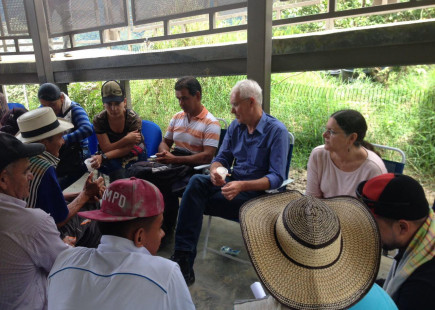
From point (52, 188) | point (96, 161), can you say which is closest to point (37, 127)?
point (52, 188)

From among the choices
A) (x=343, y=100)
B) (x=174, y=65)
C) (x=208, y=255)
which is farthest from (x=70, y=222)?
(x=343, y=100)

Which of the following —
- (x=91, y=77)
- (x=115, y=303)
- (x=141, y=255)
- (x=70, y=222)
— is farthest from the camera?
(x=91, y=77)

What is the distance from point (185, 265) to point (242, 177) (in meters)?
0.88

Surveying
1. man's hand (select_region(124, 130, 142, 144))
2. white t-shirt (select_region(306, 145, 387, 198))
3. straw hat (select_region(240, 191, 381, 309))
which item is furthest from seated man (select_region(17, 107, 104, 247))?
white t-shirt (select_region(306, 145, 387, 198))

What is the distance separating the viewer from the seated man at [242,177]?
2.47 metres

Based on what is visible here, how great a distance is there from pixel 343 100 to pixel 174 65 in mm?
2707

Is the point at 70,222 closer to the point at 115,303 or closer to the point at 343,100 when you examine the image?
the point at 115,303

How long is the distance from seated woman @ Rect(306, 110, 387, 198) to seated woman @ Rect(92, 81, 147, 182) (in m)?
1.97

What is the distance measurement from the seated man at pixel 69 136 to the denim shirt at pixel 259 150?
1554 millimetres

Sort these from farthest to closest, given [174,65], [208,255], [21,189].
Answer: [174,65]
[208,255]
[21,189]

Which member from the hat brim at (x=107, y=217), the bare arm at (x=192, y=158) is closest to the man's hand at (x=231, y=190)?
the bare arm at (x=192, y=158)

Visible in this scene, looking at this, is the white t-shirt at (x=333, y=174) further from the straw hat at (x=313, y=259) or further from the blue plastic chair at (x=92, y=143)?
the blue plastic chair at (x=92, y=143)

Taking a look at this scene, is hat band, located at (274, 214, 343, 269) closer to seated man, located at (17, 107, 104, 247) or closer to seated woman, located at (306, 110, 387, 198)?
seated woman, located at (306, 110, 387, 198)

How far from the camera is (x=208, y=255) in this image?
2834mm
